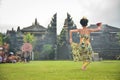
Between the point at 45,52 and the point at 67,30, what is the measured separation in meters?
0.49

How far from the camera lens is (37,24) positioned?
472cm

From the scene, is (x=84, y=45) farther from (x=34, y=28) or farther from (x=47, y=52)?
(x=34, y=28)

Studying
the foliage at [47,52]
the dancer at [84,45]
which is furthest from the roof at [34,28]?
the dancer at [84,45]

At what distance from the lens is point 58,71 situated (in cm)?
479

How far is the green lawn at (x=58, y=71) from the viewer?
15.2ft

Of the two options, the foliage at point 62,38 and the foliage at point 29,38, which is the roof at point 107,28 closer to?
the foliage at point 62,38

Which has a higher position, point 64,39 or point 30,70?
point 64,39

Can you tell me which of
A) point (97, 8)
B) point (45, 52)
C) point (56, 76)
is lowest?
point (56, 76)

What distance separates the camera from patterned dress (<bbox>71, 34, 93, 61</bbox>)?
479cm

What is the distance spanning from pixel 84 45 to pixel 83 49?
7 centimetres

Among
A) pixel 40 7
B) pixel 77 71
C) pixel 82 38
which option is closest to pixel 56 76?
pixel 77 71

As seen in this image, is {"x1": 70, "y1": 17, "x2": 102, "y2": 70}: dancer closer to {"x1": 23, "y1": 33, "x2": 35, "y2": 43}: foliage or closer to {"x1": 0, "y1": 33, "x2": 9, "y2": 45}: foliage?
{"x1": 23, "y1": 33, "x2": 35, "y2": 43}: foliage

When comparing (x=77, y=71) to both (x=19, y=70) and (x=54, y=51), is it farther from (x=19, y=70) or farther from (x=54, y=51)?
(x=19, y=70)

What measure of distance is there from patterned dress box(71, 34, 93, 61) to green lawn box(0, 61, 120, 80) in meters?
0.10
